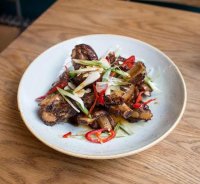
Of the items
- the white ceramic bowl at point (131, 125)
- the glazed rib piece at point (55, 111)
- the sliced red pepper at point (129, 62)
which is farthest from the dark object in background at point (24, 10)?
the glazed rib piece at point (55, 111)

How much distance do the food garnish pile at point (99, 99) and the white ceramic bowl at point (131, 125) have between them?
24 mm

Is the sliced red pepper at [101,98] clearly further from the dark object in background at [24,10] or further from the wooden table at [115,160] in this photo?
the dark object in background at [24,10]

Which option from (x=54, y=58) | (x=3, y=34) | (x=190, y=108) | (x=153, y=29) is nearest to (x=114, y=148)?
(x=190, y=108)

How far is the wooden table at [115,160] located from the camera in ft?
2.46

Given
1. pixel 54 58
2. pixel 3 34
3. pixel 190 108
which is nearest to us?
pixel 190 108

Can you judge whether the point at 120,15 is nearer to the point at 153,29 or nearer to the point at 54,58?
the point at 153,29

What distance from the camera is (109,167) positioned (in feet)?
2.53

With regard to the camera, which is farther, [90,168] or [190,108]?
[190,108]

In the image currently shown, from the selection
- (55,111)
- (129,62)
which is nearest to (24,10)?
(129,62)

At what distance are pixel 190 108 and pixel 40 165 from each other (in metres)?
0.45

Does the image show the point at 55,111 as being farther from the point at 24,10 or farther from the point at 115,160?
the point at 24,10

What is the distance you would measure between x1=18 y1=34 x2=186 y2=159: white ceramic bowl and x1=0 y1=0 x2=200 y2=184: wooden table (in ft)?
0.16

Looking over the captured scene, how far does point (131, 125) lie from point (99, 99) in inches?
4.3

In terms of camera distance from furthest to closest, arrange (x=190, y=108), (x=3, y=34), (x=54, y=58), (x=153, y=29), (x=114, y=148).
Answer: (x=3, y=34)
(x=153, y=29)
(x=54, y=58)
(x=190, y=108)
(x=114, y=148)
